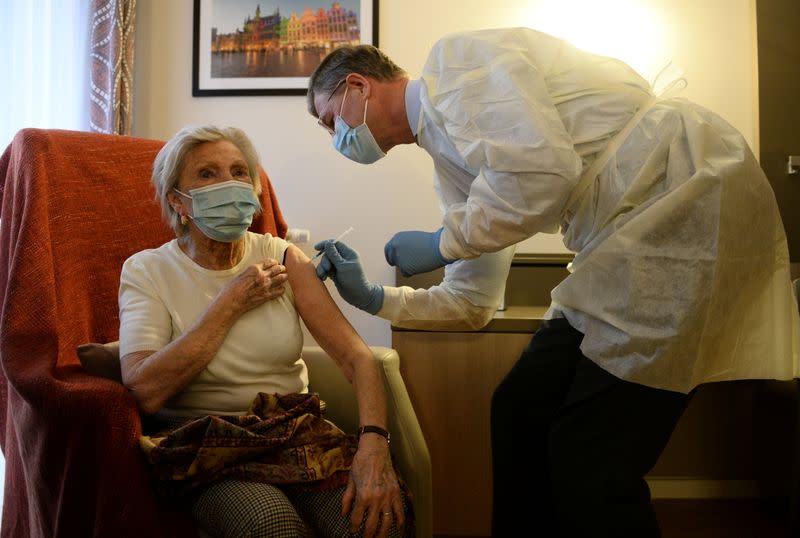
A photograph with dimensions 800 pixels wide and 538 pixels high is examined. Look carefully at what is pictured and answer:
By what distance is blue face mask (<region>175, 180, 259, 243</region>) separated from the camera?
1410 mm

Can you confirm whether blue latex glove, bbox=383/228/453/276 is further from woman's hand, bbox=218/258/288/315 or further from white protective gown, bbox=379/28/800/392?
woman's hand, bbox=218/258/288/315

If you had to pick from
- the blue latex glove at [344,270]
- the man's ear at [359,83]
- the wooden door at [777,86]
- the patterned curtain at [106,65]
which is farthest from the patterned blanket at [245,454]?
the wooden door at [777,86]

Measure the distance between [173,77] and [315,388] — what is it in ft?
4.58

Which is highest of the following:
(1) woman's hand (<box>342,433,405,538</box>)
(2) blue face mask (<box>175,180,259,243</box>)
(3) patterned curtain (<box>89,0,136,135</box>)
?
(3) patterned curtain (<box>89,0,136,135</box>)

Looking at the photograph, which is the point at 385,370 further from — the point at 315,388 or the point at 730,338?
the point at 730,338

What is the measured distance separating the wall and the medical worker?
109 centimetres

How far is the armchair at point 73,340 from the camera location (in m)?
1.16

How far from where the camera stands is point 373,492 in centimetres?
119

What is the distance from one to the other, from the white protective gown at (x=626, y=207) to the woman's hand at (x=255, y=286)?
39 centimetres

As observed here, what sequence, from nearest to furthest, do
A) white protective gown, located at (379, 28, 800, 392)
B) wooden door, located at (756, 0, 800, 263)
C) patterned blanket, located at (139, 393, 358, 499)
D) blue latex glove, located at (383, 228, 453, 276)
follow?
white protective gown, located at (379, 28, 800, 392), patterned blanket, located at (139, 393, 358, 499), blue latex glove, located at (383, 228, 453, 276), wooden door, located at (756, 0, 800, 263)

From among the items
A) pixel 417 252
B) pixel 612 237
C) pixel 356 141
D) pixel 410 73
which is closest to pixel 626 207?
pixel 612 237

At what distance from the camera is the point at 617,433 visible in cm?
110

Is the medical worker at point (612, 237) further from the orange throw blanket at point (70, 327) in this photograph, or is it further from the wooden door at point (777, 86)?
the wooden door at point (777, 86)

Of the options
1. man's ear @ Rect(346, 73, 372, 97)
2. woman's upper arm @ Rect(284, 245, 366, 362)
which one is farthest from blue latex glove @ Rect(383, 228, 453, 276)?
man's ear @ Rect(346, 73, 372, 97)
